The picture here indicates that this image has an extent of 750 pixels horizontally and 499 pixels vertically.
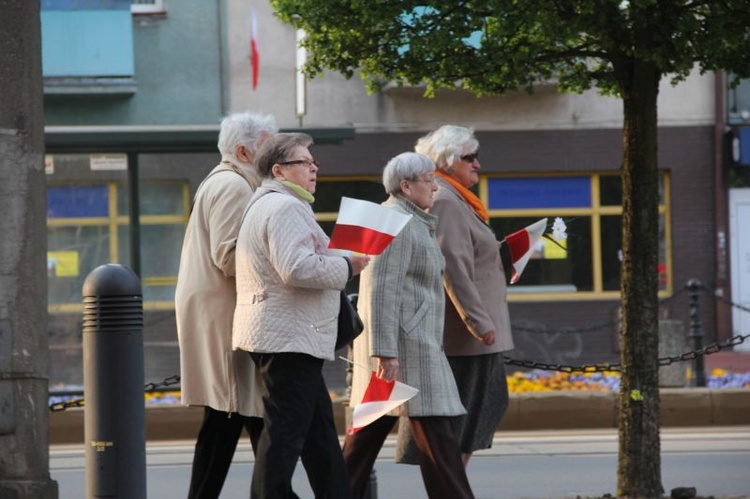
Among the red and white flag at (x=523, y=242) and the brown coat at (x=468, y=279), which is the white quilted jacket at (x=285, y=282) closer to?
the brown coat at (x=468, y=279)

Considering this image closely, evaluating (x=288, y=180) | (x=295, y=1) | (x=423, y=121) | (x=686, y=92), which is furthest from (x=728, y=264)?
(x=288, y=180)

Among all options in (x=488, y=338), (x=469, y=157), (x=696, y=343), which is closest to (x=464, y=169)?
(x=469, y=157)

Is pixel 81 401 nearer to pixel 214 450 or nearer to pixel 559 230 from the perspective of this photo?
pixel 214 450

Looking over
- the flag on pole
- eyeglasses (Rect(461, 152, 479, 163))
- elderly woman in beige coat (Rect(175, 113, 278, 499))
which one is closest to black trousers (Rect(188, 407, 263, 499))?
elderly woman in beige coat (Rect(175, 113, 278, 499))

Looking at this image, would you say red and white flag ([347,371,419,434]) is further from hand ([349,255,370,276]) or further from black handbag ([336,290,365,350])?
hand ([349,255,370,276])

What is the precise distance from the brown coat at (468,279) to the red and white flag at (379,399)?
704 millimetres

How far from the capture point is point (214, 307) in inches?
263

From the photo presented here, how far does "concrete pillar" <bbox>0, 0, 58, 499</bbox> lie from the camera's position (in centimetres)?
606

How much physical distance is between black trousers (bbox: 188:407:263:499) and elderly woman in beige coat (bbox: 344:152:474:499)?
2.04 ft

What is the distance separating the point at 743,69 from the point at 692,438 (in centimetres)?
504

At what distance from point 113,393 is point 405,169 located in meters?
1.96

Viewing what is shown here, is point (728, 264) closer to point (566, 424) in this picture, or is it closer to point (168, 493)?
point (566, 424)

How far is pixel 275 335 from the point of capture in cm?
607

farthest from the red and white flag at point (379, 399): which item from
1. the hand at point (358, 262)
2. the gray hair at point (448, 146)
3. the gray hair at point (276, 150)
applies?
the gray hair at point (448, 146)
